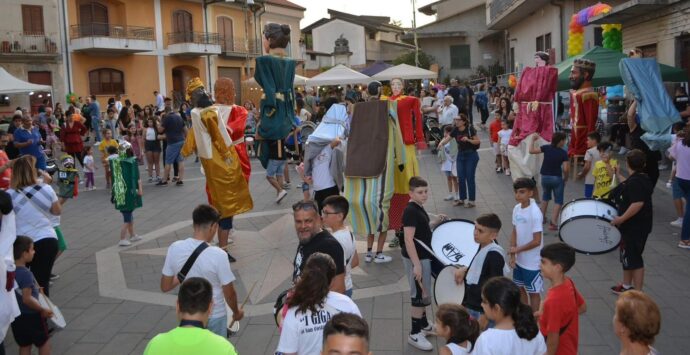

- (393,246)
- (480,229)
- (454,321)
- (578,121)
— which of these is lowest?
(393,246)

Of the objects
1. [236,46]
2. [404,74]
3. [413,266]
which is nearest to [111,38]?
[236,46]

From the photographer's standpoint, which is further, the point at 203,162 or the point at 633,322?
the point at 203,162

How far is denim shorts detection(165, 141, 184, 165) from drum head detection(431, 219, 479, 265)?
9.62 metres

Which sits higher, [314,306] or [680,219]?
[314,306]

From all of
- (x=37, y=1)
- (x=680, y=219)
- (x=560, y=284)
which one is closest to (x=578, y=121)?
(x=680, y=219)

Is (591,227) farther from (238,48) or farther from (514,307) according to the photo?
(238,48)

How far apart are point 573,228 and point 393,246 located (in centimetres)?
267

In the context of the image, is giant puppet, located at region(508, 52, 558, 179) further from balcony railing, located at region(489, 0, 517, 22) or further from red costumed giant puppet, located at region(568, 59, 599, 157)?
balcony railing, located at region(489, 0, 517, 22)

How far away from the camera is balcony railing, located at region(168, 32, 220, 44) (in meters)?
34.3

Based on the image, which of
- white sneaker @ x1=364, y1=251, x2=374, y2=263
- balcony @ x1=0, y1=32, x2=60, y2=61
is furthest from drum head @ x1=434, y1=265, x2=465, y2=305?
balcony @ x1=0, y1=32, x2=60, y2=61

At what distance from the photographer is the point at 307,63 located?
49156 mm

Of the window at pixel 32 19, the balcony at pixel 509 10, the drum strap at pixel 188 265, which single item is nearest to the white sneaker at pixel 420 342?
the drum strap at pixel 188 265

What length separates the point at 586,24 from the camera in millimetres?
17000

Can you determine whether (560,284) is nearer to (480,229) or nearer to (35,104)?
(480,229)
